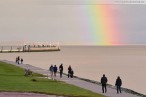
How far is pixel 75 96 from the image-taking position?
3731cm

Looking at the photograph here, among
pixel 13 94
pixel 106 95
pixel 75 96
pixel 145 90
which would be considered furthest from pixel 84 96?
pixel 145 90

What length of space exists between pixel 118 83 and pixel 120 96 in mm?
3306

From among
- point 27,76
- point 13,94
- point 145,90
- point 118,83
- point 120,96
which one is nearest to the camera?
point 13,94

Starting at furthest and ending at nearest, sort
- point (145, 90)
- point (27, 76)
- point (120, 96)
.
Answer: point (145, 90), point (27, 76), point (120, 96)

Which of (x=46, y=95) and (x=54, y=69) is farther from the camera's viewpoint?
(x=54, y=69)

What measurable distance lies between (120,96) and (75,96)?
16.9 feet

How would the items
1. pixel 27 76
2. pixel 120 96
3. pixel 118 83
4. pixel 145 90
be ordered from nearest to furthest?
pixel 120 96 < pixel 118 83 < pixel 27 76 < pixel 145 90

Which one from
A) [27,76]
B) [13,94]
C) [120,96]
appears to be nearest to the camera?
[13,94]

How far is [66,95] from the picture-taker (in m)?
37.5

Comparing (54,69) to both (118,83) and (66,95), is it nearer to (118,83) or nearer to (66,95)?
(118,83)

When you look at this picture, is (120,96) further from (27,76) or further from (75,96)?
(27,76)

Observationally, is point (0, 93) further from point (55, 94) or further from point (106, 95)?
point (106, 95)

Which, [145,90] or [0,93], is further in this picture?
[145,90]

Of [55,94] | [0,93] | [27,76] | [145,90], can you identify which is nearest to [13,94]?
[0,93]
